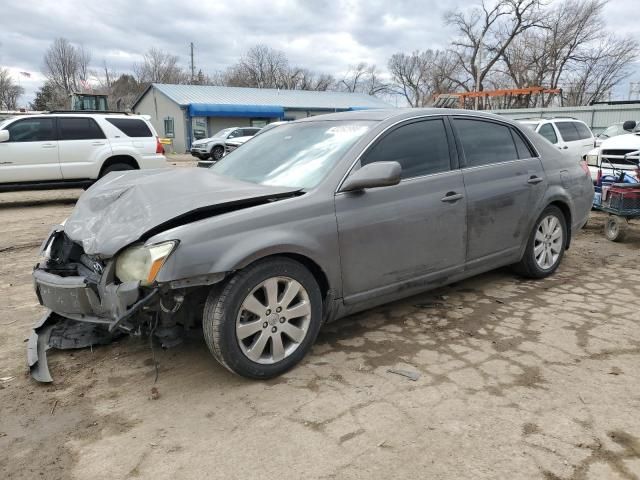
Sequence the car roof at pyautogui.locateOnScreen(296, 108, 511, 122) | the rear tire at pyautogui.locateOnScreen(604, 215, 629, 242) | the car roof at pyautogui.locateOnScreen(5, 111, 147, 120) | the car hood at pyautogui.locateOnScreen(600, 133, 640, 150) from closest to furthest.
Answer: the car roof at pyautogui.locateOnScreen(296, 108, 511, 122) → the rear tire at pyautogui.locateOnScreen(604, 215, 629, 242) → the car hood at pyautogui.locateOnScreen(600, 133, 640, 150) → the car roof at pyautogui.locateOnScreen(5, 111, 147, 120)

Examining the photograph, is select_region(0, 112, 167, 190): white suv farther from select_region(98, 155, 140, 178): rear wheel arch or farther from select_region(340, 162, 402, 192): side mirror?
select_region(340, 162, 402, 192): side mirror

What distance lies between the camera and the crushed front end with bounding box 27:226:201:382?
2.73 meters

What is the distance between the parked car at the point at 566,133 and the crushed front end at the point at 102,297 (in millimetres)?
11262

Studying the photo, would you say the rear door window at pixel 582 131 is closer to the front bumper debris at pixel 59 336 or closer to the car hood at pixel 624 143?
the car hood at pixel 624 143

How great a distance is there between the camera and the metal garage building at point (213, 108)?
3459 cm

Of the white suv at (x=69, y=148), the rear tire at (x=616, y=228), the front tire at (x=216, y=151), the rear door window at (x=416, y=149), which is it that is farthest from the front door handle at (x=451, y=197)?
the front tire at (x=216, y=151)

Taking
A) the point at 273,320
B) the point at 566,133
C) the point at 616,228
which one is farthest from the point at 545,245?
the point at 566,133

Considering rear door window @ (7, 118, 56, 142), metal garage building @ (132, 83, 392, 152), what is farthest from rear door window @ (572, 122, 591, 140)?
metal garage building @ (132, 83, 392, 152)

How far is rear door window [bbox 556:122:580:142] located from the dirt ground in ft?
31.6

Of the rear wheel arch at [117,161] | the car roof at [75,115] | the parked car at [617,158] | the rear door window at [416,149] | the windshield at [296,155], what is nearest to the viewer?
the windshield at [296,155]

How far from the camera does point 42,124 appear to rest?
10250mm

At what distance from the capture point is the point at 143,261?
278cm

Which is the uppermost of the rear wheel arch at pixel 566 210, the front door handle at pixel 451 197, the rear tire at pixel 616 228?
the front door handle at pixel 451 197

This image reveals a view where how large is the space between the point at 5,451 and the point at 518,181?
418 cm
